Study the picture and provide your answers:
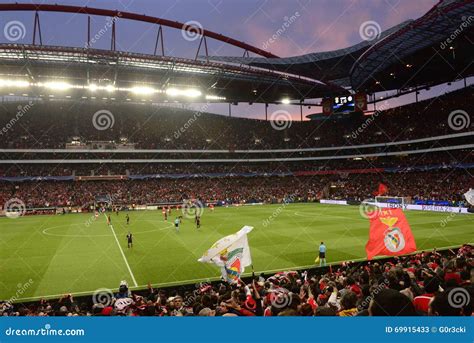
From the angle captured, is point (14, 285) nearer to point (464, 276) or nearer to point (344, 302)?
point (344, 302)

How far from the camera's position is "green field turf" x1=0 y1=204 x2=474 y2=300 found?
17609mm

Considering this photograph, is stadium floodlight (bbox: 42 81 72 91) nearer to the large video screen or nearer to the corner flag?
the corner flag

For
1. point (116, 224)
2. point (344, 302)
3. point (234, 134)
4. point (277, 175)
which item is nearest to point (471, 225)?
point (344, 302)

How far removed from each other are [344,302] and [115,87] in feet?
194

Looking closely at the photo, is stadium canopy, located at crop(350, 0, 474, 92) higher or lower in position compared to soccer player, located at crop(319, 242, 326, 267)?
higher

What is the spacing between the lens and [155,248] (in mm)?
24688

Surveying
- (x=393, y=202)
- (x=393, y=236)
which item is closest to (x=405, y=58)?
(x=393, y=202)

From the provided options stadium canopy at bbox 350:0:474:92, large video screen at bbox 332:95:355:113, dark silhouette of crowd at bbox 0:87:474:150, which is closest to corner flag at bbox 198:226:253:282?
stadium canopy at bbox 350:0:474:92

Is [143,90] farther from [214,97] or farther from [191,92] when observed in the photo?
[214,97]

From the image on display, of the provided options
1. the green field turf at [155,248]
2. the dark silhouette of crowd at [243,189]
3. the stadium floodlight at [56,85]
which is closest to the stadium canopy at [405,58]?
the dark silhouette of crowd at [243,189]

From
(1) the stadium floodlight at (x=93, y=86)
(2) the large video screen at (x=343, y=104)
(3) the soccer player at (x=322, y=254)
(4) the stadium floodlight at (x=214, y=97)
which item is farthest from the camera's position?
(2) the large video screen at (x=343, y=104)

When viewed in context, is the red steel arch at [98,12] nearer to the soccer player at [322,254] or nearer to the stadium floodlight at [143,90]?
the stadium floodlight at [143,90]

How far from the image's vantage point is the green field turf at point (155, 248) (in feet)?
57.8

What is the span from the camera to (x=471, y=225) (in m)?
31.4
